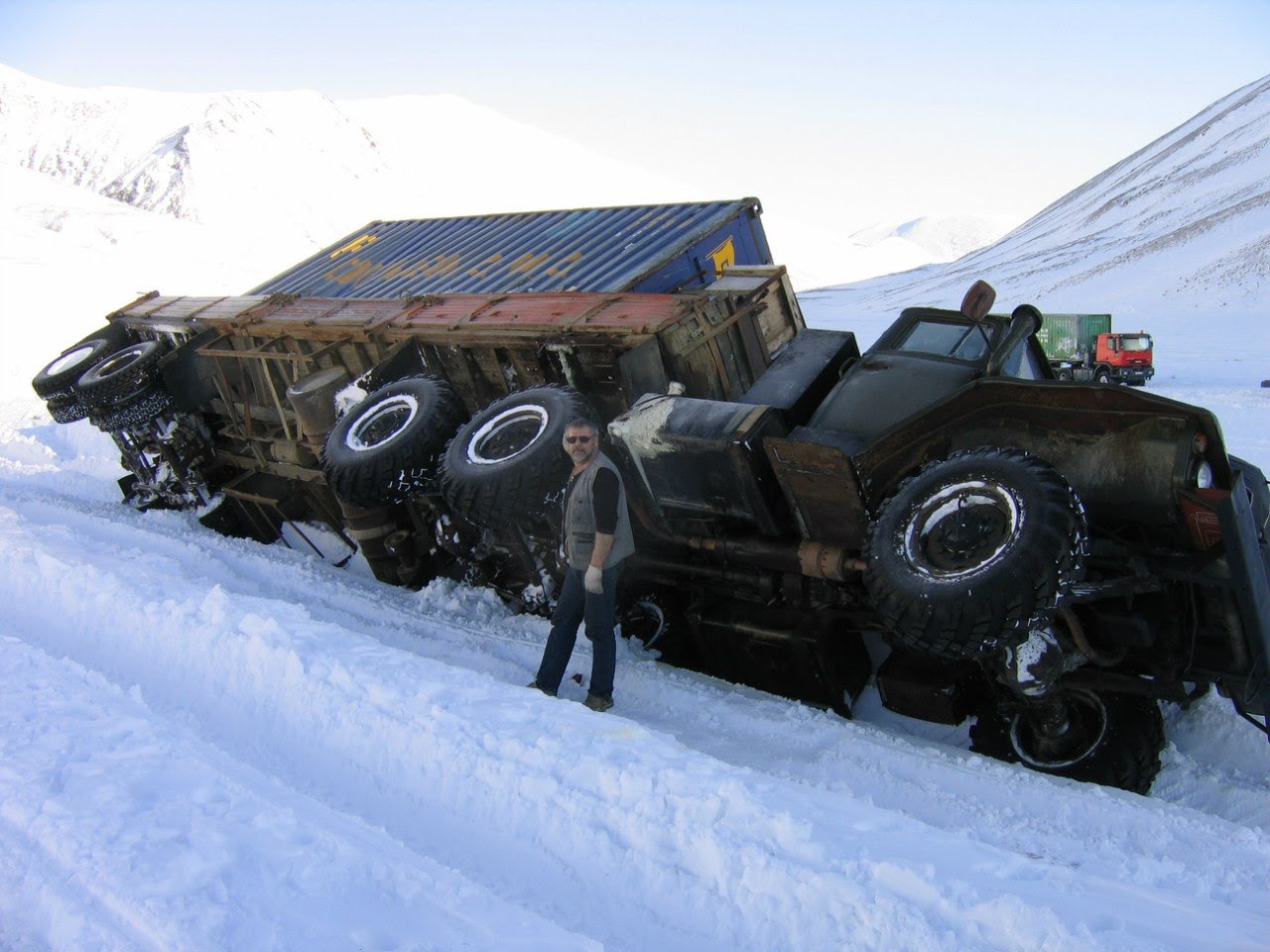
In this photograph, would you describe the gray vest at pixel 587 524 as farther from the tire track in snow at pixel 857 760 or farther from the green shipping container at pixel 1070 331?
the green shipping container at pixel 1070 331

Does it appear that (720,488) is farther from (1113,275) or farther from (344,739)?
(1113,275)

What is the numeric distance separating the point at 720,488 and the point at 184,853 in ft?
10.5

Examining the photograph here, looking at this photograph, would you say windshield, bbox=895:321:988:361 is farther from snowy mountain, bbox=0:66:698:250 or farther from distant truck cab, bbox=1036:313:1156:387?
snowy mountain, bbox=0:66:698:250

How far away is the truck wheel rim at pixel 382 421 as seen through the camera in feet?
23.3

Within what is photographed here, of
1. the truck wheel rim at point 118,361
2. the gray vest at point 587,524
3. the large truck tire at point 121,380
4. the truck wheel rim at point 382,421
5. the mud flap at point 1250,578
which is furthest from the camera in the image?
the truck wheel rim at point 118,361

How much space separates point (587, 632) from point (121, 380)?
25.7 feet

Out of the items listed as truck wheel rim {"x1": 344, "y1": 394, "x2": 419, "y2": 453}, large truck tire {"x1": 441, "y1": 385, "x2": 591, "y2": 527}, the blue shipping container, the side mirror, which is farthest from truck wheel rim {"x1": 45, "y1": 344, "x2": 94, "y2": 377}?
the side mirror

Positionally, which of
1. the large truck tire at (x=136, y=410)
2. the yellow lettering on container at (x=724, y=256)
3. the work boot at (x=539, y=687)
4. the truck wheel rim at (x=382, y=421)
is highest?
the yellow lettering on container at (x=724, y=256)

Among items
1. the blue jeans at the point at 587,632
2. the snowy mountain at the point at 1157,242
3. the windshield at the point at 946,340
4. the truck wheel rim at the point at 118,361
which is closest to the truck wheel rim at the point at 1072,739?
the windshield at the point at 946,340

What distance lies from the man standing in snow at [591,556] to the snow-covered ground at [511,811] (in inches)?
11.9

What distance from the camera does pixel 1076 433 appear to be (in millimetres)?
4504

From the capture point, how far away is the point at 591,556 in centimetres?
484

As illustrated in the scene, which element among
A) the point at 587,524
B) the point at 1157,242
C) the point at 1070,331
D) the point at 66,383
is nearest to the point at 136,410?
the point at 66,383

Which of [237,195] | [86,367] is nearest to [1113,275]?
[86,367]
